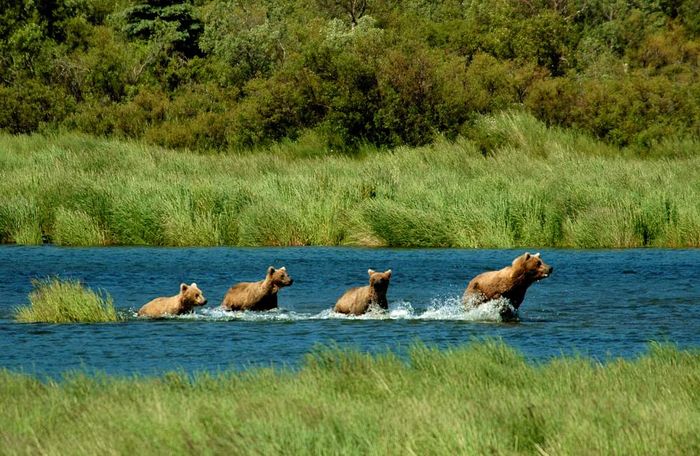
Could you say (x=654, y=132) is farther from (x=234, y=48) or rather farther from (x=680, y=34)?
(x=680, y=34)

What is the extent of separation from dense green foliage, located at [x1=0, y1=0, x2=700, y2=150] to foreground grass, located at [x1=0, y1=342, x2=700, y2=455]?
1320 inches

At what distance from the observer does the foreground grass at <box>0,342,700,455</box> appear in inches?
351

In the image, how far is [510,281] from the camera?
755 inches

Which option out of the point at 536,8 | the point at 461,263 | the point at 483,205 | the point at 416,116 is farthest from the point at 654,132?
the point at 536,8

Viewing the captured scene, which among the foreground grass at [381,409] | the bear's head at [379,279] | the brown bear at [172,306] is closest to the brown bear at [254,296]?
the brown bear at [172,306]

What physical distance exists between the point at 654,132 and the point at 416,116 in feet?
27.7

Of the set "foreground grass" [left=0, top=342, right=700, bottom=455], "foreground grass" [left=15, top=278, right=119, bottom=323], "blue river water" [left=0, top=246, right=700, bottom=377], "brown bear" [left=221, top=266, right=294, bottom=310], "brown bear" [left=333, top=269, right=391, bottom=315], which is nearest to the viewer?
"foreground grass" [left=0, top=342, right=700, bottom=455]

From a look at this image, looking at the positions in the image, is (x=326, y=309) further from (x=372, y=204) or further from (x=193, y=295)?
(x=372, y=204)

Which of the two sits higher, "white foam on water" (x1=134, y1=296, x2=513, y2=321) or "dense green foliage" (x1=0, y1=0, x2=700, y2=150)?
"dense green foliage" (x1=0, y1=0, x2=700, y2=150)

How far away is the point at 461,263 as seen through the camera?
93.0 ft

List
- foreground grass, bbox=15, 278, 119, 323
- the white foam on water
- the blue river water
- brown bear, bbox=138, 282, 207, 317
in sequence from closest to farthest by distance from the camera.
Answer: the blue river water < foreground grass, bbox=15, 278, 119, 323 < the white foam on water < brown bear, bbox=138, 282, 207, 317

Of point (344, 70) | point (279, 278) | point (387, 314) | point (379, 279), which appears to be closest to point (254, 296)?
point (279, 278)

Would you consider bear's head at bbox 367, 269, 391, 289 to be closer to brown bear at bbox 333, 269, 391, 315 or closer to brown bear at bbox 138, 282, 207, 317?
brown bear at bbox 333, 269, 391, 315

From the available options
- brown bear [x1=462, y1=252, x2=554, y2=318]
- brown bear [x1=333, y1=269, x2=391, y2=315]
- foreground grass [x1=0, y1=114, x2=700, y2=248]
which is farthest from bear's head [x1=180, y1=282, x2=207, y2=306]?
foreground grass [x1=0, y1=114, x2=700, y2=248]
